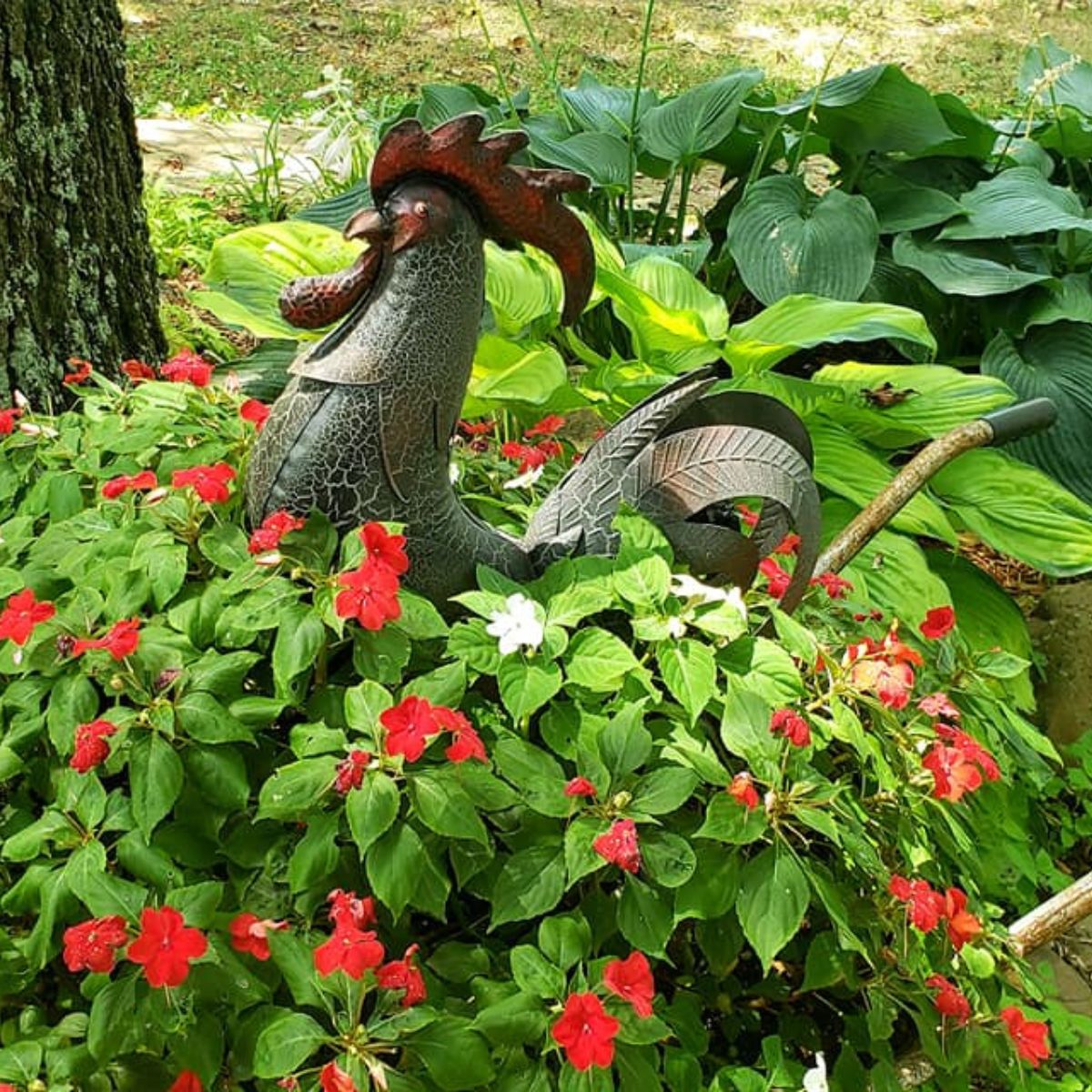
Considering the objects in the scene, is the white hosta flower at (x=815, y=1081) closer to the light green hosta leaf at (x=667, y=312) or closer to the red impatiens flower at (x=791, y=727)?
the red impatiens flower at (x=791, y=727)

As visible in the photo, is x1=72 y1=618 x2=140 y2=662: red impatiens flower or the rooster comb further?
the rooster comb

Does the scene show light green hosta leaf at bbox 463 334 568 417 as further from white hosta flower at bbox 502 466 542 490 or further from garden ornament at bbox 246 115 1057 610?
garden ornament at bbox 246 115 1057 610

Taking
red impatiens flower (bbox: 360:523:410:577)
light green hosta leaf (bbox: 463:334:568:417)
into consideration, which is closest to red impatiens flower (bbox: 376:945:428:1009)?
red impatiens flower (bbox: 360:523:410:577)

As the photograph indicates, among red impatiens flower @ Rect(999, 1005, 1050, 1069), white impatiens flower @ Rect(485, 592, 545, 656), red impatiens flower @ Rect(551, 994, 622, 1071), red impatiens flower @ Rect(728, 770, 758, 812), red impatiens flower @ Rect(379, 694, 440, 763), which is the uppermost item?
red impatiens flower @ Rect(379, 694, 440, 763)

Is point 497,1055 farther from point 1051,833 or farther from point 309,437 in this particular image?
point 1051,833

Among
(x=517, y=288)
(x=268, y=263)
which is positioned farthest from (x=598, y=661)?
(x=268, y=263)

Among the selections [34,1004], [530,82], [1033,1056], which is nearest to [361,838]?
[34,1004]

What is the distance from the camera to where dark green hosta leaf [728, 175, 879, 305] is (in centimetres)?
316

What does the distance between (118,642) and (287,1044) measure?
1.28 ft

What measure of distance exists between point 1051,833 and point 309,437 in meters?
1.85

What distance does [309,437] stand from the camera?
4.53 ft

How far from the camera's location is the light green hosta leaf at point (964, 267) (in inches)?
127

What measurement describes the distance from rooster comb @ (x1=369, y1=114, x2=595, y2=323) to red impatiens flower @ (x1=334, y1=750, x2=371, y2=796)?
1.85 feet

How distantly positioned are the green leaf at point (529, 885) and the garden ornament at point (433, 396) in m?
0.38
